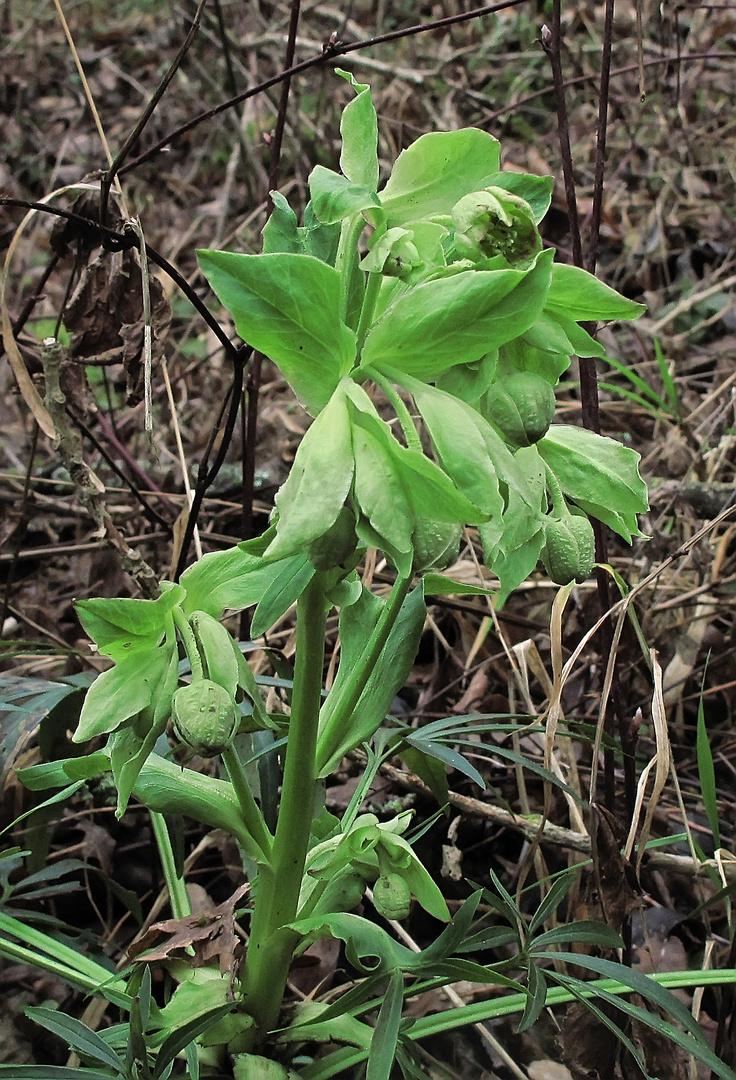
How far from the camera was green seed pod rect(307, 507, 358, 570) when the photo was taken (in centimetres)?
65

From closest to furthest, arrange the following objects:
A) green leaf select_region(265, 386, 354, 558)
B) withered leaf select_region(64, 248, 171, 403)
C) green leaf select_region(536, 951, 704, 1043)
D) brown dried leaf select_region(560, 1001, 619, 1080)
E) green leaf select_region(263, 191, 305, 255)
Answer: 1. green leaf select_region(265, 386, 354, 558)
2. green leaf select_region(263, 191, 305, 255)
3. green leaf select_region(536, 951, 704, 1043)
4. brown dried leaf select_region(560, 1001, 619, 1080)
5. withered leaf select_region(64, 248, 171, 403)

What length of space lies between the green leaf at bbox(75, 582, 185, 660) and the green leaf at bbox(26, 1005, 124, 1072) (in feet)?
1.06

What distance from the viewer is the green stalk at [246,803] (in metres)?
0.84

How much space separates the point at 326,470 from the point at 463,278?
0.55 feet

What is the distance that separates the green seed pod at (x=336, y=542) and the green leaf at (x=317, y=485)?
0.5 inches

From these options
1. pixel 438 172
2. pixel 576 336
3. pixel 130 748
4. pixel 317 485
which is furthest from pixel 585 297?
pixel 130 748

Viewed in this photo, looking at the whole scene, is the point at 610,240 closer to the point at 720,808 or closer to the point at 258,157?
the point at 258,157

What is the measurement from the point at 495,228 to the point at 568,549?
281mm

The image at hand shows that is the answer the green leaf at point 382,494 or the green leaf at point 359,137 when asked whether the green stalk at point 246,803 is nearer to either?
the green leaf at point 382,494

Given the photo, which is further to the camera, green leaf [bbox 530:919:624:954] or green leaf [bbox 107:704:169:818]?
green leaf [bbox 530:919:624:954]

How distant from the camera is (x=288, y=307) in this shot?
2.17 ft

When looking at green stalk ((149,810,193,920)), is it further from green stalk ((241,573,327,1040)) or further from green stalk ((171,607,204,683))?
green stalk ((171,607,204,683))

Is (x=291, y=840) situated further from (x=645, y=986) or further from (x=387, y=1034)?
(x=645, y=986)

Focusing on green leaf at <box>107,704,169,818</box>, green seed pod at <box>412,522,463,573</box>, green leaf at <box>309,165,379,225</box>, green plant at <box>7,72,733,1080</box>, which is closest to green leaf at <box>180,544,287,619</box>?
green plant at <box>7,72,733,1080</box>
